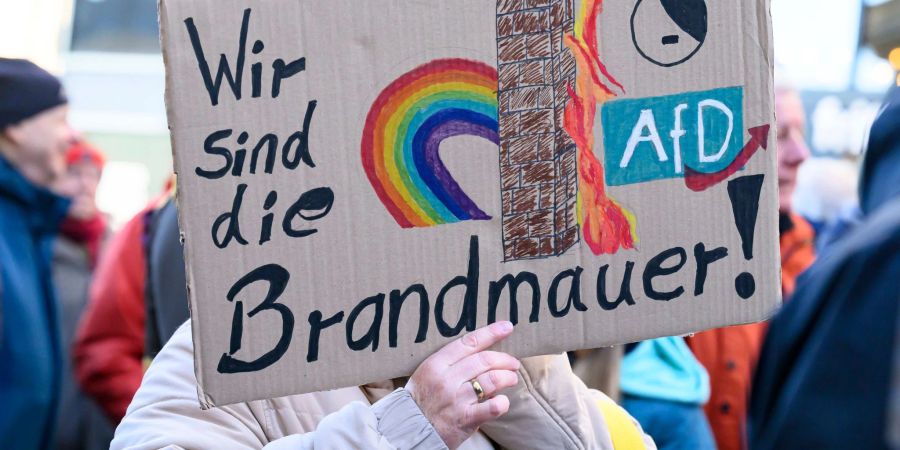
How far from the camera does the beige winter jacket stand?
1751 millimetres

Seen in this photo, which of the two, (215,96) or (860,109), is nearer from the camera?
(215,96)

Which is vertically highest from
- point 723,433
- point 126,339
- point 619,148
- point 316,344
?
point 619,148

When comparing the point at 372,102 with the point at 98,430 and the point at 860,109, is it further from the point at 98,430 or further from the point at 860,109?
the point at 860,109

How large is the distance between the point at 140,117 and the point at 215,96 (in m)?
11.4

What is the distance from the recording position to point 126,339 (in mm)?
3752

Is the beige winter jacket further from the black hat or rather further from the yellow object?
the black hat

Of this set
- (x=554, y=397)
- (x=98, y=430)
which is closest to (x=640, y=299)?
(x=554, y=397)

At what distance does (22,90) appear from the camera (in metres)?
3.75

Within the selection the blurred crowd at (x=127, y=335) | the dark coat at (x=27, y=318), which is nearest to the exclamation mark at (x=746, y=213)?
the blurred crowd at (x=127, y=335)

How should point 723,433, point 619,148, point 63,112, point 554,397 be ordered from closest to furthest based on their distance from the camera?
point 619,148 → point 554,397 → point 723,433 → point 63,112

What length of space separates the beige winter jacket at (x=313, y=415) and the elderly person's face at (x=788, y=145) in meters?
2.63

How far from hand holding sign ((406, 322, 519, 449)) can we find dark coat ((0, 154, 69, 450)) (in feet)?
6.59

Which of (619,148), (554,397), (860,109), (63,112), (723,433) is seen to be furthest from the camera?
(860,109)

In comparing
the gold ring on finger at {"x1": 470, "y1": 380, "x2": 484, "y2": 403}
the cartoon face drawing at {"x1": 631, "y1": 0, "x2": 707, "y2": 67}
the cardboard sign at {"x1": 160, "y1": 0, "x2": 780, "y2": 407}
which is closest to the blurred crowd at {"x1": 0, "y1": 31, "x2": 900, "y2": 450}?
the gold ring on finger at {"x1": 470, "y1": 380, "x2": 484, "y2": 403}
